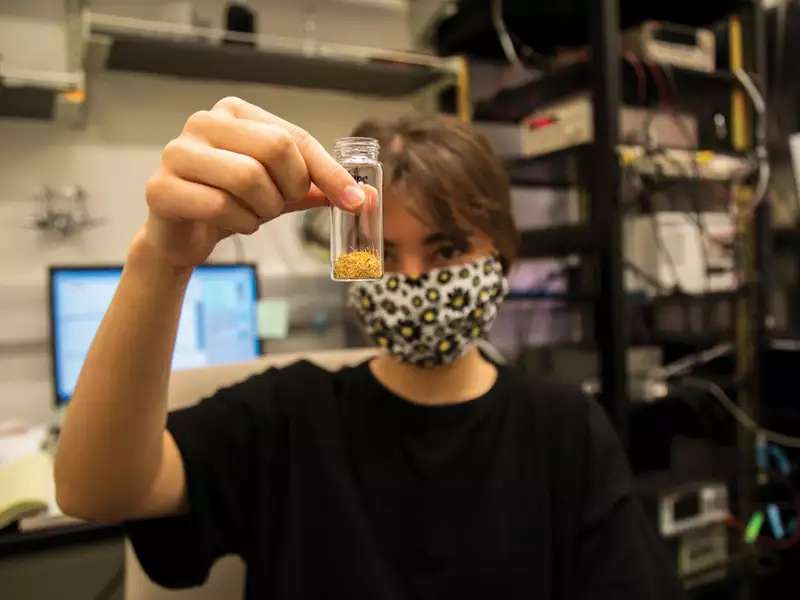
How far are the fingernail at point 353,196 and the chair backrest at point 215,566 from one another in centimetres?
50

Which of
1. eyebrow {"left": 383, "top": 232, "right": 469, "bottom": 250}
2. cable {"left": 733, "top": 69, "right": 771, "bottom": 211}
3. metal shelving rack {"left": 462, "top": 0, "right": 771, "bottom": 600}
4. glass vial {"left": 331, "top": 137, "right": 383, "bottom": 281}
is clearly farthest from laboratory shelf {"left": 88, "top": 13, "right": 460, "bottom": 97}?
glass vial {"left": 331, "top": 137, "right": 383, "bottom": 281}

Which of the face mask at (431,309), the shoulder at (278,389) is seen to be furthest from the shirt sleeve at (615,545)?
the shoulder at (278,389)

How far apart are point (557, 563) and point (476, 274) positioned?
431 millimetres

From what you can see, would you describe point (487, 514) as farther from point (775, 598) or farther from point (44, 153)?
point (44, 153)

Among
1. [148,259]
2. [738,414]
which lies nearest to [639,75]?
[738,414]

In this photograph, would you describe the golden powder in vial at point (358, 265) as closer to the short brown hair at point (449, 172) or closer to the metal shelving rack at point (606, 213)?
the short brown hair at point (449, 172)

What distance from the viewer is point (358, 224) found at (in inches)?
20.4

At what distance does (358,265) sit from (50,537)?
93 cm

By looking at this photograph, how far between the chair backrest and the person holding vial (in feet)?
0.22

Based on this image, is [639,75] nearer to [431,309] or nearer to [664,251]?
[664,251]

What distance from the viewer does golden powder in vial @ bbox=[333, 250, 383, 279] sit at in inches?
20.2

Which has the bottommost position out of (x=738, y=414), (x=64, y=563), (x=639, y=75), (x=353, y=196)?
(x=64, y=563)

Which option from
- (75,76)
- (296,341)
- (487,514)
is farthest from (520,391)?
(75,76)

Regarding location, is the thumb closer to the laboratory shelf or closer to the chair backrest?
the chair backrest
